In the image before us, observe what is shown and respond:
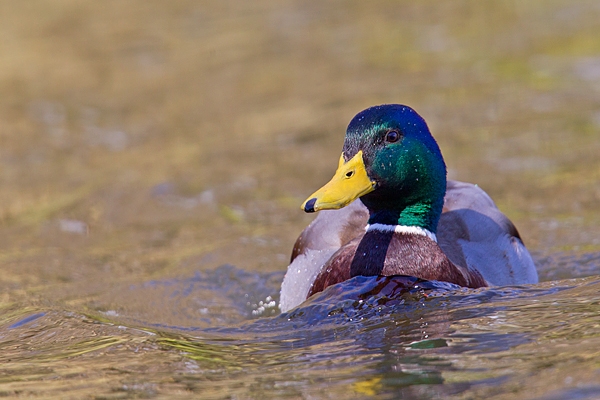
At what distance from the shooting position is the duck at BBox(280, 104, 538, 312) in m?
4.70

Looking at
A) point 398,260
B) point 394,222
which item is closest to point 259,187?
point 394,222

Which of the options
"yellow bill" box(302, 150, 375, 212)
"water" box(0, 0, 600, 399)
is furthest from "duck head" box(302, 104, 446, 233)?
"water" box(0, 0, 600, 399)

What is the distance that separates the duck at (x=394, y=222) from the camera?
470 cm

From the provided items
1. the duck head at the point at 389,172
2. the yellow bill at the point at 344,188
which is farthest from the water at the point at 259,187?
the yellow bill at the point at 344,188

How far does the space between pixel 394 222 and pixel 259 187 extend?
12.1 feet

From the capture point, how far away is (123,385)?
403 centimetres

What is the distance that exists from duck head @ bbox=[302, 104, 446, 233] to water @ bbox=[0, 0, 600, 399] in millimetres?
439

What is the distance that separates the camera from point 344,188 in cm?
457

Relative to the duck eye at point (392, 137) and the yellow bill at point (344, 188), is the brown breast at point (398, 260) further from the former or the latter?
the duck eye at point (392, 137)

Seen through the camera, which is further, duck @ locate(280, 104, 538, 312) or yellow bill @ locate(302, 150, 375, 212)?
duck @ locate(280, 104, 538, 312)

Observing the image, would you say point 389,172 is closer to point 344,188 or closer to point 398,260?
point 344,188

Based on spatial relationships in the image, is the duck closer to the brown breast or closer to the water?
the brown breast

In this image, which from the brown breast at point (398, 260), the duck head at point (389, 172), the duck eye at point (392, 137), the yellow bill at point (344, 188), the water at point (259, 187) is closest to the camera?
the water at point (259, 187)

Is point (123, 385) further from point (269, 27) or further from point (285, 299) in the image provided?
point (269, 27)
